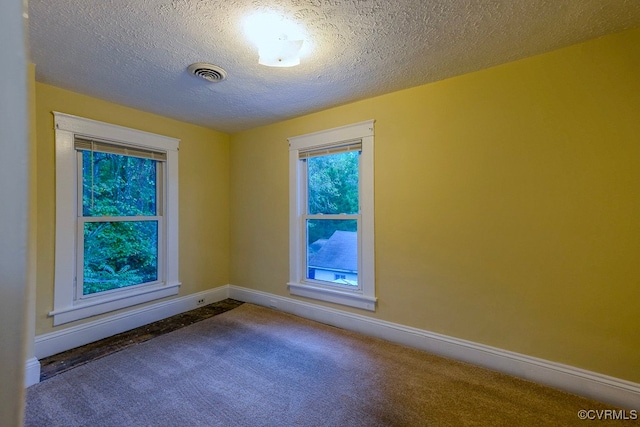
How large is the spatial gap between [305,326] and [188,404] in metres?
1.28

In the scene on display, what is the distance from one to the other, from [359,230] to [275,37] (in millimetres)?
1763

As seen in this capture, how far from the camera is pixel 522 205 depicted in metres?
1.93

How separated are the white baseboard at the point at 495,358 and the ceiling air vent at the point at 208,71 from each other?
91.3 inches

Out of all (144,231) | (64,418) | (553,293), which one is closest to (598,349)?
(553,293)

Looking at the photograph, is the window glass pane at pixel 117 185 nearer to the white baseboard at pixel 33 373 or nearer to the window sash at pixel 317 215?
the white baseboard at pixel 33 373

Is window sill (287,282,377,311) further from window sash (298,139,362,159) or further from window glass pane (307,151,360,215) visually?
window sash (298,139,362,159)

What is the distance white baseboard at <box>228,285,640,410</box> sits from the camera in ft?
5.41

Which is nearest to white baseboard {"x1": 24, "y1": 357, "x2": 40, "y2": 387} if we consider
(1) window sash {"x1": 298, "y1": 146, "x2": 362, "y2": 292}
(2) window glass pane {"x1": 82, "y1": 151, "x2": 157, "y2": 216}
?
(2) window glass pane {"x1": 82, "y1": 151, "x2": 157, "y2": 216}

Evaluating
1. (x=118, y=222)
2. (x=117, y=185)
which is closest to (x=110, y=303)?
(x=118, y=222)

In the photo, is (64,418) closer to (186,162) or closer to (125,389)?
(125,389)

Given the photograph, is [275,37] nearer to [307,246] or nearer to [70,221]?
[307,246]

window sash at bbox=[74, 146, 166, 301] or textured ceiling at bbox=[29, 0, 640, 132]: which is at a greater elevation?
textured ceiling at bbox=[29, 0, 640, 132]

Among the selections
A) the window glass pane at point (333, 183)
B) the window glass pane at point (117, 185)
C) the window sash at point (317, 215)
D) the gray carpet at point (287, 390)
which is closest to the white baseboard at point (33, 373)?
the gray carpet at point (287, 390)

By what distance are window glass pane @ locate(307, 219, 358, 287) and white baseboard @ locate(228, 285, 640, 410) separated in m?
0.34
